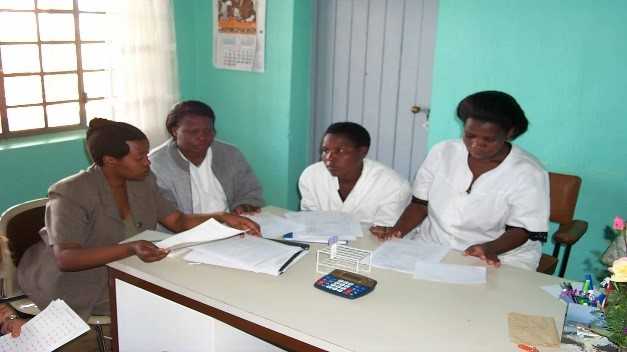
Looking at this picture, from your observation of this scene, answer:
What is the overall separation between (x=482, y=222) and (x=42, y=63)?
303 centimetres

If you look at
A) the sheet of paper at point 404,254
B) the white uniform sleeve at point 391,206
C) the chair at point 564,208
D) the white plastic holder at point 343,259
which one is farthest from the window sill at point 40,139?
the chair at point 564,208

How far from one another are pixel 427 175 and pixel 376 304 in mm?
992

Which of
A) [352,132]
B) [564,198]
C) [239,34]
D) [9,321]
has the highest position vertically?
[239,34]

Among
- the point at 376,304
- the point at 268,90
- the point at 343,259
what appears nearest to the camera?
the point at 376,304

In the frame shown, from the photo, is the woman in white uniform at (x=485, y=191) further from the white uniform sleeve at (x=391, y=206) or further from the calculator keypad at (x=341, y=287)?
the calculator keypad at (x=341, y=287)

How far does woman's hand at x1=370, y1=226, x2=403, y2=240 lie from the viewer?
2.22m

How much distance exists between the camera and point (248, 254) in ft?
6.46

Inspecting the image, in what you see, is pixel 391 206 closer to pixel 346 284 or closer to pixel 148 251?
pixel 346 284

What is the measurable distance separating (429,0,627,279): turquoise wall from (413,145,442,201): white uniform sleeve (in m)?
0.95

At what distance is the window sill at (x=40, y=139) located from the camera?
3.56m

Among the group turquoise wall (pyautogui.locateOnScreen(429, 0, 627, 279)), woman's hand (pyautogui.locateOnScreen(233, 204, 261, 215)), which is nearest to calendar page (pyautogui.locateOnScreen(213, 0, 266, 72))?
turquoise wall (pyautogui.locateOnScreen(429, 0, 627, 279))

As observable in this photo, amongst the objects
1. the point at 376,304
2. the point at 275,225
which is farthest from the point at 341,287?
the point at 275,225

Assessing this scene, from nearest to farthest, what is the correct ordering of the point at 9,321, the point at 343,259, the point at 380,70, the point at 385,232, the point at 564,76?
1. the point at 9,321
2. the point at 343,259
3. the point at 385,232
4. the point at 564,76
5. the point at 380,70

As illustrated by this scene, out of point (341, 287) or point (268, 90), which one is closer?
point (341, 287)
